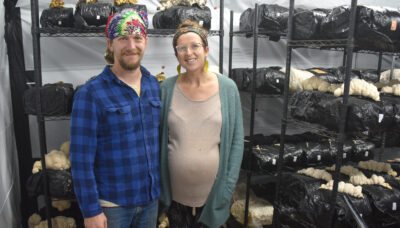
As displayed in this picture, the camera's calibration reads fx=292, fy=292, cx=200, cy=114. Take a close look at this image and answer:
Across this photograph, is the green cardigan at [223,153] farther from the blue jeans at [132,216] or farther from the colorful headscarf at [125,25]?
the colorful headscarf at [125,25]

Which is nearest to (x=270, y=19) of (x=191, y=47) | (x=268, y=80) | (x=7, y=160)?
(x=268, y=80)

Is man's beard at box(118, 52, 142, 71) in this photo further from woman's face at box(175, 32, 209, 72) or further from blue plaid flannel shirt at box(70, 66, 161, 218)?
woman's face at box(175, 32, 209, 72)

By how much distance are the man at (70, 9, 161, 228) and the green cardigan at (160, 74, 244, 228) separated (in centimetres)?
9

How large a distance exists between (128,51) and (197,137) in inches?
20.4

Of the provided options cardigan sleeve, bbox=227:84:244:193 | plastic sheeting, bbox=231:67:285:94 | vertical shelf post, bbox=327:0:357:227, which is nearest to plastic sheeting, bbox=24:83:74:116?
cardigan sleeve, bbox=227:84:244:193

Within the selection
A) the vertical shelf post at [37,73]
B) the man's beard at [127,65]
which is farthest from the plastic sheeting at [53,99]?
the man's beard at [127,65]

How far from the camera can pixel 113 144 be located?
1.27m

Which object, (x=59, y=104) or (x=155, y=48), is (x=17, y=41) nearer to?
(x=59, y=104)

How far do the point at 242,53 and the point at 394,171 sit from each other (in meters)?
1.79

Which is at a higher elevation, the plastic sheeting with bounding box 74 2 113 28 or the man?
the plastic sheeting with bounding box 74 2 113 28

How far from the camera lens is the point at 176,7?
234 centimetres

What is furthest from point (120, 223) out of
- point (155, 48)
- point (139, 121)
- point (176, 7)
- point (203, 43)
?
point (155, 48)

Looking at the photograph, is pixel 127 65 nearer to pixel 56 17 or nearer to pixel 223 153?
pixel 223 153

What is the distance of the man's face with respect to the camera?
1.28m
